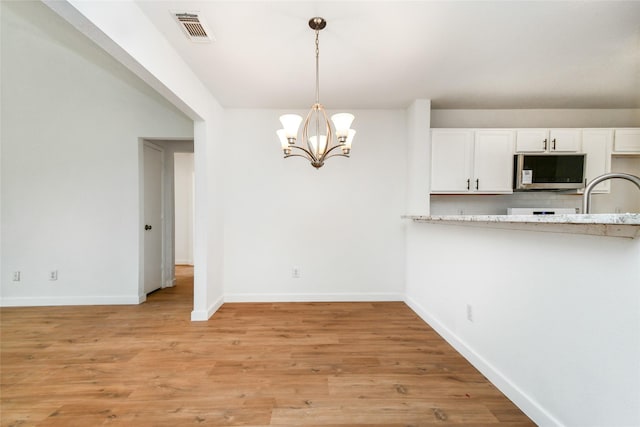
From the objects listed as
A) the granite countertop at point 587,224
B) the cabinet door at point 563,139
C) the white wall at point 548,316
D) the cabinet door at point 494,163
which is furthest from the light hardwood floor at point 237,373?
the cabinet door at point 563,139

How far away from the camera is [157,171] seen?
3934 millimetres

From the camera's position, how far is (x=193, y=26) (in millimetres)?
1879

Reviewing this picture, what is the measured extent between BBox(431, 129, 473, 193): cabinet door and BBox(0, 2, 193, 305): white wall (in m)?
3.32

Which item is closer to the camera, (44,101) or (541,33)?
(541,33)

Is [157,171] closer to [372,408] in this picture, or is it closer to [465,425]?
[372,408]

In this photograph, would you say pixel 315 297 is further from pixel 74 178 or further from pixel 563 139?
pixel 563 139

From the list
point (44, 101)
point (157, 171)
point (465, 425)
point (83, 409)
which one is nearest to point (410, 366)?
point (465, 425)

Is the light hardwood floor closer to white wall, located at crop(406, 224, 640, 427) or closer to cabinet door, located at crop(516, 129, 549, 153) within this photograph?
white wall, located at crop(406, 224, 640, 427)

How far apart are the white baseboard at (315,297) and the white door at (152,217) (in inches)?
53.6

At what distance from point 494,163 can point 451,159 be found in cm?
56

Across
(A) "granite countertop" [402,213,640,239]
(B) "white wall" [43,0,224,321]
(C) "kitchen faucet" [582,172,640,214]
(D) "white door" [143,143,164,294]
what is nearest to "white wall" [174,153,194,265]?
(D) "white door" [143,143,164,294]

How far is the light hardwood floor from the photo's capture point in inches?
59.9

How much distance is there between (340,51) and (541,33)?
5.18 feet

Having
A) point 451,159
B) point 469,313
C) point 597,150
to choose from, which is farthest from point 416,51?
point 597,150
